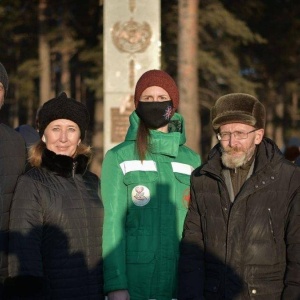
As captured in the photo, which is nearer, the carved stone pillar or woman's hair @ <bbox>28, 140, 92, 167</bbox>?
woman's hair @ <bbox>28, 140, 92, 167</bbox>

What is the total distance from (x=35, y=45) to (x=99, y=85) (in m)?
7.07

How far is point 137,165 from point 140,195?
0.59 feet

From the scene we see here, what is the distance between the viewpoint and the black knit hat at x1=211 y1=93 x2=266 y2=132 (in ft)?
14.1

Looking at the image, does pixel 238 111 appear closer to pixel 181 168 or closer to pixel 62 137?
pixel 181 168

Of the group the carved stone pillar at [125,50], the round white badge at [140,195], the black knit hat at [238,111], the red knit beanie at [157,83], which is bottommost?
the round white badge at [140,195]

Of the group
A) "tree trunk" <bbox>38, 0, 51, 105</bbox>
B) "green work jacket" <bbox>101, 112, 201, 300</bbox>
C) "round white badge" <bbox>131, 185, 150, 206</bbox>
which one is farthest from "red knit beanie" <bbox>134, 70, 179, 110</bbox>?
"tree trunk" <bbox>38, 0, 51, 105</bbox>

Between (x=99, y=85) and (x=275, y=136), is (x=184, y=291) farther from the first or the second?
(x=275, y=136)

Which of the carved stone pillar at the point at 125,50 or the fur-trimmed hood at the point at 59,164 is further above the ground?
the carved stone pillar at the point at 125,50

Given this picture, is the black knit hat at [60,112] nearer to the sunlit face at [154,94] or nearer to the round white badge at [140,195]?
the sunlit face at [154,94]

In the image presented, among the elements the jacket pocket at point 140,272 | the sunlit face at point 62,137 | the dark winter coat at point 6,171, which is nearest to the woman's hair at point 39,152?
the sunlit face at point 62,137

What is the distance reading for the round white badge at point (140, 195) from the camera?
4590mm

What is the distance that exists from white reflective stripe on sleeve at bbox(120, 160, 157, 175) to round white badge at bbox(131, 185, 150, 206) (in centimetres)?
11

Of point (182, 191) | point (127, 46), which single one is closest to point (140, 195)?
point (182, 191)

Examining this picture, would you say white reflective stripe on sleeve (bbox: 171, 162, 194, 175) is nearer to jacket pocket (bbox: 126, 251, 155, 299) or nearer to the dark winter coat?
jacket pocket (bbox: 126, 251, 155, 299)
